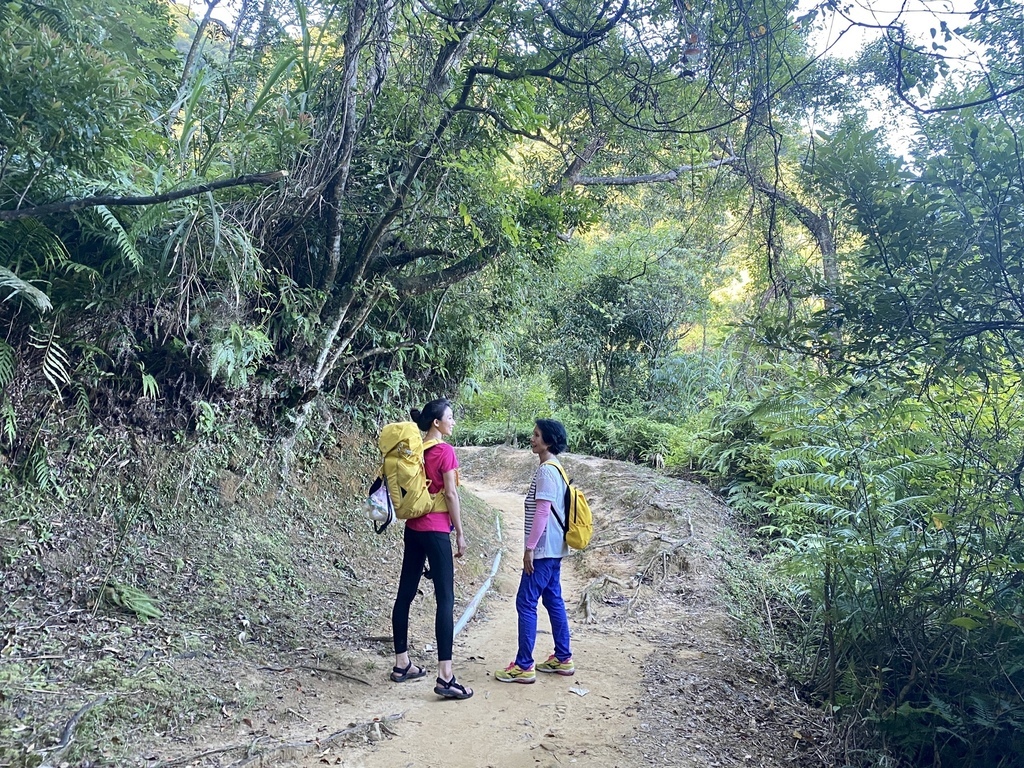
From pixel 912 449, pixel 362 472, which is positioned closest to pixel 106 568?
pixel 362 472

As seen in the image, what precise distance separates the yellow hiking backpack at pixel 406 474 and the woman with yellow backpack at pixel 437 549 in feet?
0.11

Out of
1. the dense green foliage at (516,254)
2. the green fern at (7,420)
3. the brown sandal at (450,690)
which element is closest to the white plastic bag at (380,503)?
the brown sandal at (450,690)

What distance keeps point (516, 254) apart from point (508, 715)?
4798mm

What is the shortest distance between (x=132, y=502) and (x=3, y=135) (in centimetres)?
273

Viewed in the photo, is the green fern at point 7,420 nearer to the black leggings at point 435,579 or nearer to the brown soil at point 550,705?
the brown soil at point 550,705

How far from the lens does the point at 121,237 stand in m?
3.97

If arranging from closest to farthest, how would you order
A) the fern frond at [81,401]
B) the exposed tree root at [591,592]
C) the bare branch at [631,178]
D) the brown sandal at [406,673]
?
the brown sandal at [406,673]
the fern frond at [81,401]
the exposed tree root at [591,592]
the bare branch at [631,178]

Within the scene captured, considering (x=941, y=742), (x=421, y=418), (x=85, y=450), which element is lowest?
(x=941, y=742)

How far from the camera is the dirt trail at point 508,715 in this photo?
338cm

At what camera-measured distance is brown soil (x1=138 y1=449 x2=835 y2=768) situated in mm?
3383

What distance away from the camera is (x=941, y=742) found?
359 cm

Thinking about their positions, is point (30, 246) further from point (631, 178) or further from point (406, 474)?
point (631, 178)

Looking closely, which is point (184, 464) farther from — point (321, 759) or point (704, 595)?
point (704, 595)

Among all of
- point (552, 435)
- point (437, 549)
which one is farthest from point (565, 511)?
point (437, 549)
